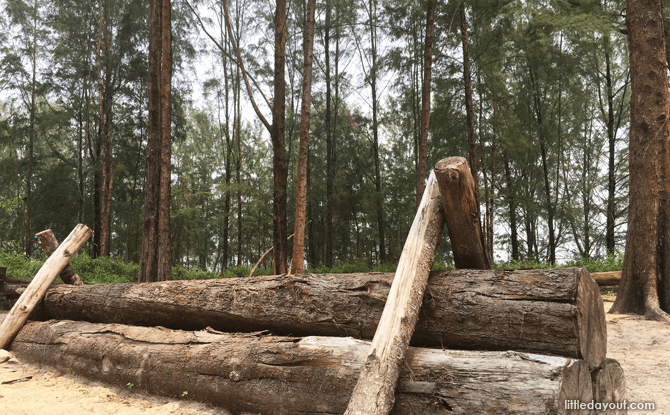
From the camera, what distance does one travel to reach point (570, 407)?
2.26 meters

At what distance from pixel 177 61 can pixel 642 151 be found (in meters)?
21.0

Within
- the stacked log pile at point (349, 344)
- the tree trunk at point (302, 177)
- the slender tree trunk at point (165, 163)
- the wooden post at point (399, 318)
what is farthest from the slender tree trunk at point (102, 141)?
the wooden post at point (399, 318)

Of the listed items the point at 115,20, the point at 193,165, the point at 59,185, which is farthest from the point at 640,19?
the point at 193,165

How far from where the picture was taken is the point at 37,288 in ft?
18.8

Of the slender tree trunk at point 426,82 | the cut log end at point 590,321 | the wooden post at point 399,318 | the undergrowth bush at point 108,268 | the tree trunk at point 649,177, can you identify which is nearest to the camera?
the wooden post at point 399,318

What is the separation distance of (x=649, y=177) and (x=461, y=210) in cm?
526

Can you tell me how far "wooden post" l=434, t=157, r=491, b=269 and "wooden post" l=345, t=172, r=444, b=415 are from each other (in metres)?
0.16

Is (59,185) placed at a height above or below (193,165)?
below

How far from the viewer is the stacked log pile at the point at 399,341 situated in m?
2.44

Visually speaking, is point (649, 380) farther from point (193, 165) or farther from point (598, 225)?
point (193, 165)

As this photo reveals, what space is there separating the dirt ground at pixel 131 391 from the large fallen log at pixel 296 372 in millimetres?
110

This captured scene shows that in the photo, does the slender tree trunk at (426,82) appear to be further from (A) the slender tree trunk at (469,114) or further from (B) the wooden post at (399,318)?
(B) the wooden post at (399,318)

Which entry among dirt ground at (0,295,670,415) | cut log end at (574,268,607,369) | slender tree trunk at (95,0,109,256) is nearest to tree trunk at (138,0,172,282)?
dirt ground at (0,295,670,415)

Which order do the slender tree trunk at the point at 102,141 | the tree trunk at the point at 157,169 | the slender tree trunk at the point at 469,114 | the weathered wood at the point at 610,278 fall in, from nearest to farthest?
the weathered wood at the point at 610,278 < the tree trunk at the point at 157,169 < the slender tree trunk at the point at 469,114 < the slender tree trunk at the point at 102,141
